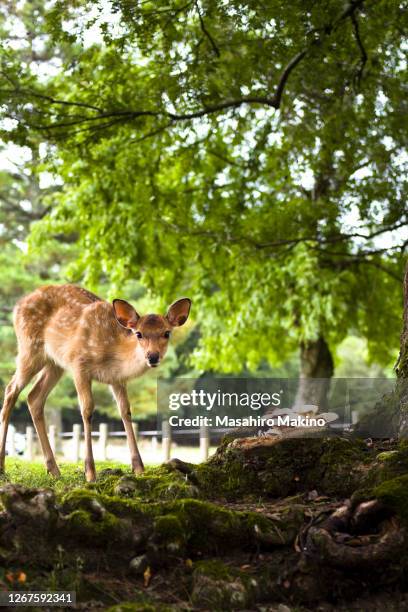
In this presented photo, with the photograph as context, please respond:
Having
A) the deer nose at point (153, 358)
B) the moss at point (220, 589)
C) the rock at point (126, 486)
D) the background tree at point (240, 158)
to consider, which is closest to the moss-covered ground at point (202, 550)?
the moss at point (220, 589)

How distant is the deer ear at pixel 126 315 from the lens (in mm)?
6535

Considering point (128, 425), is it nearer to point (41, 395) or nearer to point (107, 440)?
point (41, 395)

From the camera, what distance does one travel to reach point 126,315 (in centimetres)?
658

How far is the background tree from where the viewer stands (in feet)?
37.6

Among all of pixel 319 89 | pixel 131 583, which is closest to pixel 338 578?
pixel 131 583

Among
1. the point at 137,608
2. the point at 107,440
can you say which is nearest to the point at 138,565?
the point at 137,608

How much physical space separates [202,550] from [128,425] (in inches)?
84.5

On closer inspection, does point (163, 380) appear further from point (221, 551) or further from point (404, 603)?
point (404, 603)

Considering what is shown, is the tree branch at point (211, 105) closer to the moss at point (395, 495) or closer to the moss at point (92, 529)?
the moss at point (92, 529)

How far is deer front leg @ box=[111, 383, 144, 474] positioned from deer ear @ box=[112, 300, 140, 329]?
34.4 inches

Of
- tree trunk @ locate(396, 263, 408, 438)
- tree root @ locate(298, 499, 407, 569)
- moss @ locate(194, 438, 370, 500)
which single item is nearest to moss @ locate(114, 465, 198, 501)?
moss @ locate(194, 438, 370, 500)

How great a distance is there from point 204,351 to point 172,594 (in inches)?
642

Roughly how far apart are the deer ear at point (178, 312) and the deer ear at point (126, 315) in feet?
0.84

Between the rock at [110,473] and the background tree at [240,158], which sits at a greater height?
the background tree at [240,158]
